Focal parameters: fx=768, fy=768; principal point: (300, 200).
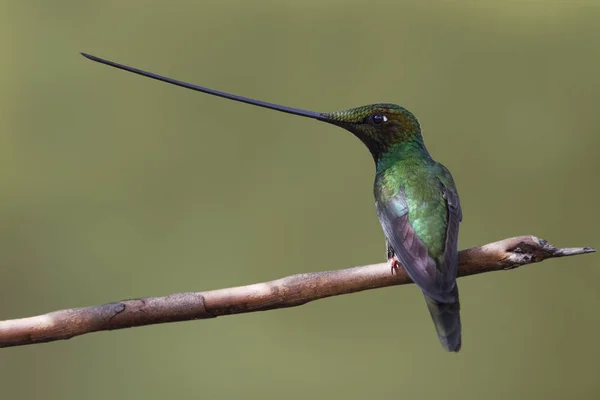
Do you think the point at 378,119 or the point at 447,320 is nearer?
the point at 447,320

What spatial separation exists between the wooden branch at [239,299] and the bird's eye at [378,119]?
419mm

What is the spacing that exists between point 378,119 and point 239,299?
0.59m

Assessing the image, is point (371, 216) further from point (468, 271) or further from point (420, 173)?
point (468, 271)

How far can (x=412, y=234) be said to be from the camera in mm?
1492

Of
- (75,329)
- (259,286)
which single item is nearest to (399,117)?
(259,286)

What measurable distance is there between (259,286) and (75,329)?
0.33 m

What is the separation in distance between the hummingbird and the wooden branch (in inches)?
2.3

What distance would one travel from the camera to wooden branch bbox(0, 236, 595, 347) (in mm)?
1324

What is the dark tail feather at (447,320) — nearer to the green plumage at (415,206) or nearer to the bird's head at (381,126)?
the green plumage at (415,206)

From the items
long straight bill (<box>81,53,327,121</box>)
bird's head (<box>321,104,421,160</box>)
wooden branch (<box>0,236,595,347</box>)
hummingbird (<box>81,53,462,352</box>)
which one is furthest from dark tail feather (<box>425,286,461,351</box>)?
bird's head (<box>321,104,421,160</box>)

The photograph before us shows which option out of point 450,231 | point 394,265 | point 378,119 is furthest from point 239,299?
point 378,119

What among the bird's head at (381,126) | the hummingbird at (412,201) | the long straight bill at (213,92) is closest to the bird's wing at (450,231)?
the hummingbird at (412,201)

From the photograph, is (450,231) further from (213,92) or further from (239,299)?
(213,92)

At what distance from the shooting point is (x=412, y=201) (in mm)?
1588
